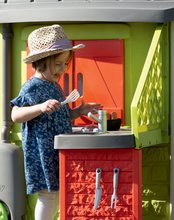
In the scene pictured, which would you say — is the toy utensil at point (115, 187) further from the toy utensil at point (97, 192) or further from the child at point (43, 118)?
the child at point (43, 118)

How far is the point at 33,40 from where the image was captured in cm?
395

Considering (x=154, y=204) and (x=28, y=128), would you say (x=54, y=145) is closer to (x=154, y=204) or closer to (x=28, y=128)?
(x=28, y=128)

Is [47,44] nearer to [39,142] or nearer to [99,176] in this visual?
[39,142]

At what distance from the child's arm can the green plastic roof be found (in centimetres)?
84

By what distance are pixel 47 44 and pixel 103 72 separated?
2.26 ft

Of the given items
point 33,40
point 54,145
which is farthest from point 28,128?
point 33,40

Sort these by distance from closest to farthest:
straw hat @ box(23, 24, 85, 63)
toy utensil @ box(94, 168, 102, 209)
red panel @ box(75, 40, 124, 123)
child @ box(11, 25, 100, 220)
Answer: toy utensil @ box(94, 168, 102, 209)
child @ box(11, 25, 100, 220)
straw hat @ box(23, 24, 85, 63)
red panel @ box(75, 40, 124, 123)

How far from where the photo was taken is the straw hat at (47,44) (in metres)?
3.86

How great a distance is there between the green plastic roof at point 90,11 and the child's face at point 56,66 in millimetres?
507

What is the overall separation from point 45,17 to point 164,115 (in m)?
0.96

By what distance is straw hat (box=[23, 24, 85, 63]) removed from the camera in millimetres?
3859

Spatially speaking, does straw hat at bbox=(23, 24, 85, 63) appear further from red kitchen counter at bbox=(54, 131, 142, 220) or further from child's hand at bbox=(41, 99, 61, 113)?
red kitchen counter at bbox=(54, 131, 142, 220)

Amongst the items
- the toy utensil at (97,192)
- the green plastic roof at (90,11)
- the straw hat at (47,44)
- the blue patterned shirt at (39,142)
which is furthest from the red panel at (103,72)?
the toy utensil at (97,192)

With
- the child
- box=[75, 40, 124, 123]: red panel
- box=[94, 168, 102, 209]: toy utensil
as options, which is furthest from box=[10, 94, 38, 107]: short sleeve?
box=[75, 40, 124, 123]: red panel
